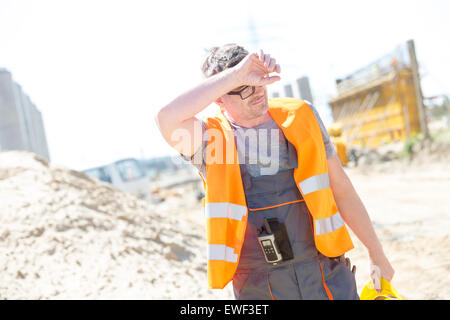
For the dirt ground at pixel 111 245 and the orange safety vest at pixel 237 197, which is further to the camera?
the dirt ground at pixel 111 245

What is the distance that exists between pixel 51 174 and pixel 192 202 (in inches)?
376

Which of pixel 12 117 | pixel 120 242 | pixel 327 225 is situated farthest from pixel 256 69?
pixel 12 117

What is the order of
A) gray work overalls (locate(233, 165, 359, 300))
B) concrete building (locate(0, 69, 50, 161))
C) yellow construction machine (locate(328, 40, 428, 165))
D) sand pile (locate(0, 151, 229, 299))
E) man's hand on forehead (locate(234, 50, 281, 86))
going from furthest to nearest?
yellow construction machine (locate(328, 40, 428, 165))
concrete building (locate(0, 69, 50, 161))
sand pile (locate(0, 151, 229, 299))
gray work overalls (locate(233, 165, 359, 300))
man's hand on forehead (locate(234, 50, 281, 86))

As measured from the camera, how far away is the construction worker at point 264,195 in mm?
1522

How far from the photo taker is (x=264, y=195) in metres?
1.60

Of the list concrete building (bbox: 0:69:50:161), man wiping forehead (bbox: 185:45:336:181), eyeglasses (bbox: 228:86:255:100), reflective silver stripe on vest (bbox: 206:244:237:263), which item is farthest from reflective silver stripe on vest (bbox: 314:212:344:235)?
concrete building (bbox: 0:69:50:161)

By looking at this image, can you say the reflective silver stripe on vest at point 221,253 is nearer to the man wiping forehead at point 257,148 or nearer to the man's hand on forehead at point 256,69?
the man wiping forehead at point 257,148

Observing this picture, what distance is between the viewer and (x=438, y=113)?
20.6 m

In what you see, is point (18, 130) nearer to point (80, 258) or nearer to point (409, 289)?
point (80, 258)

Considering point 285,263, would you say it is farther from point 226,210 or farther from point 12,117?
point 12,117

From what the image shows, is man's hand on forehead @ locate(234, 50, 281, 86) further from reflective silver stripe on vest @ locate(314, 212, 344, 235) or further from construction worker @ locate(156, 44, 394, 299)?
reflective silver stripe on vest @ locate(314, 212, 344, 235)

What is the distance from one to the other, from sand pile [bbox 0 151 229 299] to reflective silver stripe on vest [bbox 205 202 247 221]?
261 cm

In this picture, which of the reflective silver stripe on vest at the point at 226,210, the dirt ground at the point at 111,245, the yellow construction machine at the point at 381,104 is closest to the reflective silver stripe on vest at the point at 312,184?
the reflective silver stripe on vest at the point at 226,210

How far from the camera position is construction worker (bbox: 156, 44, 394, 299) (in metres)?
1.52
